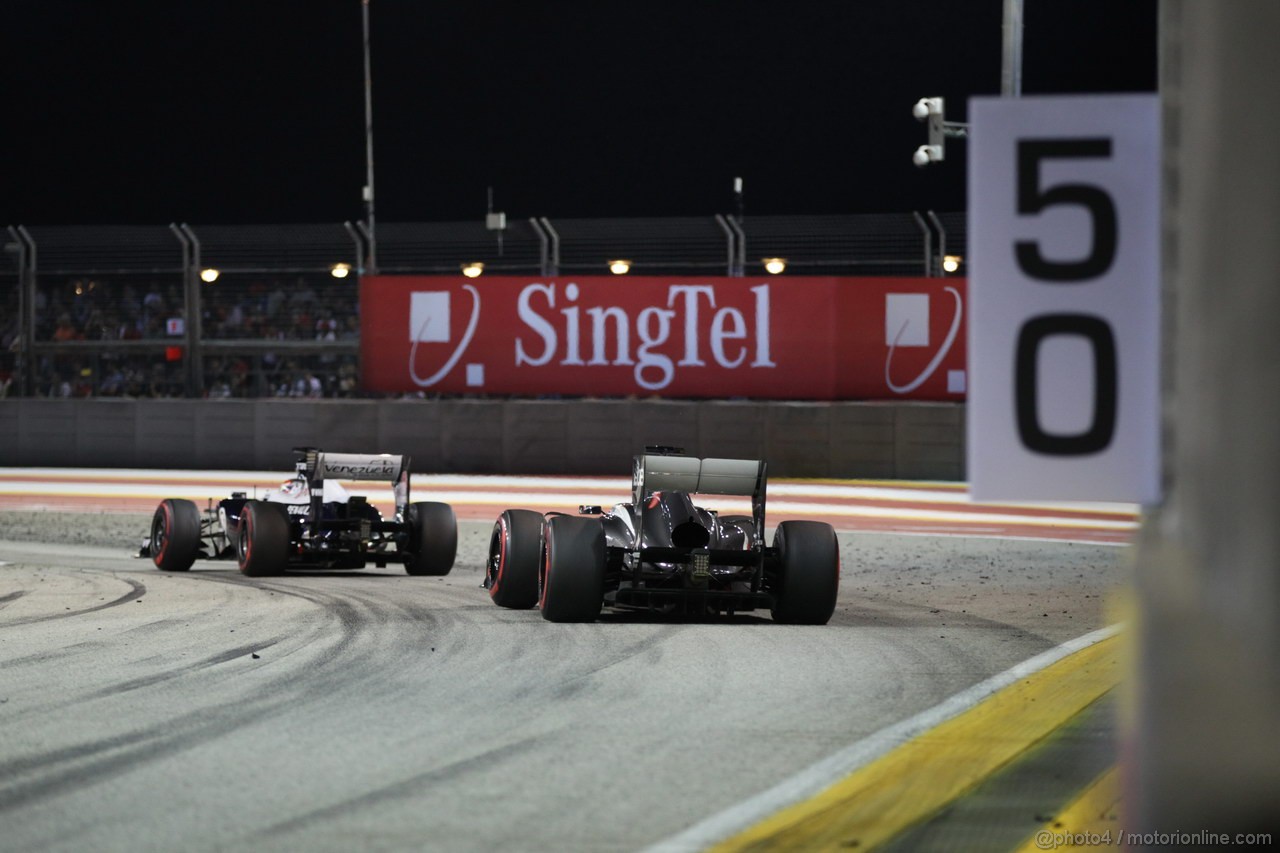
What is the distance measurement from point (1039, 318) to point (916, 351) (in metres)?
22.5

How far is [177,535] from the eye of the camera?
14.9 metres

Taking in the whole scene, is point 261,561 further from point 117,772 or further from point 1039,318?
point 1039,318

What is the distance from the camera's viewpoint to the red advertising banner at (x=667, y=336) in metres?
25.9

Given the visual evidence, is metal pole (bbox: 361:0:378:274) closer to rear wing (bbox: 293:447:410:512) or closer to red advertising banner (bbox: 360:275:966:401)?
red advertising banner (bbox: 360:275:966:401)

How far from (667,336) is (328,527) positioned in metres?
12.8

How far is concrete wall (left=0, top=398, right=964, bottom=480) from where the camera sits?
25.3 m

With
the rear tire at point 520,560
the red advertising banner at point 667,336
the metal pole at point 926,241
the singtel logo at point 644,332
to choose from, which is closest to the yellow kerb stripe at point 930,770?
the rear tire at point 520,560

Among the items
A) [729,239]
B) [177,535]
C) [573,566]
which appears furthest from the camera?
[729,239]

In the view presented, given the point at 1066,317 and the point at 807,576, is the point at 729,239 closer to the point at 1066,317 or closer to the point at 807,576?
the point at 807,576

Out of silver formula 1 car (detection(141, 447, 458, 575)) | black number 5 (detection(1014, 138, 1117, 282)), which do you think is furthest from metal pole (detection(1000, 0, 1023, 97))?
black number 5 (detection(1014, 138, 1117, 282))

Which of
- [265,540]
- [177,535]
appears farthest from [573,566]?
[177,535]

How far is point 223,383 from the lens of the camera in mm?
27750

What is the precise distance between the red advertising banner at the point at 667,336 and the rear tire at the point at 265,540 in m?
12.6

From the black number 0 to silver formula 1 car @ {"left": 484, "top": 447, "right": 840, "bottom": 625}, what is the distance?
A: 22.0 ft
